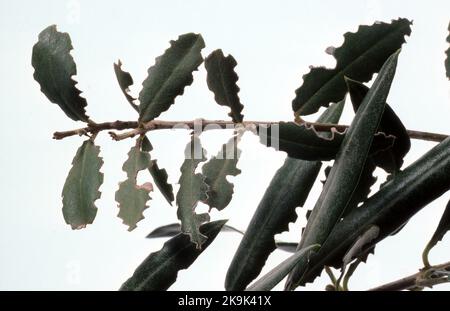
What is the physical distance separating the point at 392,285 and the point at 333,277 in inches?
2.5

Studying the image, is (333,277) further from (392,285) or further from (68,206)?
(68,206)

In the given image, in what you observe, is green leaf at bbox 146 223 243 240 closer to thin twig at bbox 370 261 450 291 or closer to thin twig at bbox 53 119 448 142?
thin twig at bbox 53 119 448 142

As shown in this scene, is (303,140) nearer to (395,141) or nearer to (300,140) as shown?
(300,140)

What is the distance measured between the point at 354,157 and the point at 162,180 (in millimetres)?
249

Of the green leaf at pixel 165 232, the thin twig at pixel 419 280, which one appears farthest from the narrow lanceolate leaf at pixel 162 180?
the thin twig at pixel 419 280

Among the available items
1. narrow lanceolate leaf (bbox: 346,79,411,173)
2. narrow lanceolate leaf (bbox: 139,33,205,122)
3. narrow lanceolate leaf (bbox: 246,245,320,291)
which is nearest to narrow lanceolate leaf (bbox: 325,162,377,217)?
narrow lanceolate leaf (bbox: 346,79,411,173)

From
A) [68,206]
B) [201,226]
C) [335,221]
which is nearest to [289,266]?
[335,221]

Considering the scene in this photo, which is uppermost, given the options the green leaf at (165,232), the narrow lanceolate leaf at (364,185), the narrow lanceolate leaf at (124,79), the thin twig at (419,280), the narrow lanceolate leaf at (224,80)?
the narrow lanceolate leaf at (124,79)

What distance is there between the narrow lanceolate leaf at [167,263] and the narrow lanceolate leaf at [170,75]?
0.15 metres

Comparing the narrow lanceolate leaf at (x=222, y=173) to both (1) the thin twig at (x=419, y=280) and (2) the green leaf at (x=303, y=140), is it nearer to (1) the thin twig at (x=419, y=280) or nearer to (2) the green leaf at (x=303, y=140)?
(2) the green leaf at (x=303, y=140)

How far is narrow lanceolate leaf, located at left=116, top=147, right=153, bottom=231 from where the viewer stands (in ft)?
2.57

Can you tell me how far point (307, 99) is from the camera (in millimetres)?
809

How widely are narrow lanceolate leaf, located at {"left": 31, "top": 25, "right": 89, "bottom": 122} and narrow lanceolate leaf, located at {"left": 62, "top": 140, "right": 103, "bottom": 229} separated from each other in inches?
1.8

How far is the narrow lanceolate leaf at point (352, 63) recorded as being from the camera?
2.56ft
